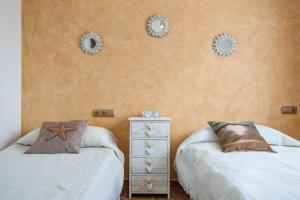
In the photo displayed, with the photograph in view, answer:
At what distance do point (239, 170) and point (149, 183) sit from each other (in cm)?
126

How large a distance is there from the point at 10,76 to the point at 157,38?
1.66 meters

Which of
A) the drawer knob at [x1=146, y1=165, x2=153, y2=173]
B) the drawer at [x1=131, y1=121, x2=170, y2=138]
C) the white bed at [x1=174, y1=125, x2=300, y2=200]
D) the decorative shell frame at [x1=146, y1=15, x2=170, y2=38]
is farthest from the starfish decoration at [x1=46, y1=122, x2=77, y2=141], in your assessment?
the decorative shell frame at [x1=146, y1=15, x2=170, y2=38]

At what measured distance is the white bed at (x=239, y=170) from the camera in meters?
→ 1.40

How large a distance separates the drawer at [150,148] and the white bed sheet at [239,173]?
25 centimetres

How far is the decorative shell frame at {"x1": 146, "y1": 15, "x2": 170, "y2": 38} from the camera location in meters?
3.06

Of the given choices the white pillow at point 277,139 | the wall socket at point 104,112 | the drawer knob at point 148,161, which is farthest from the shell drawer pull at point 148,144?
the white pillow at point 277,139

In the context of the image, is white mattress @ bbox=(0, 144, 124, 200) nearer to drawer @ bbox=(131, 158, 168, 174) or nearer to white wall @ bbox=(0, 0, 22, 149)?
drawer @ bbox=(131, 158, 168, 174)

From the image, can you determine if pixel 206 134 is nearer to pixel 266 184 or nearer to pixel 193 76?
pixel 193 76

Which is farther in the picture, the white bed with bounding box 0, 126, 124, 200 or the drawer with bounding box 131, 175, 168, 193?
the drawer with bounding box 131, 175, 168, 193

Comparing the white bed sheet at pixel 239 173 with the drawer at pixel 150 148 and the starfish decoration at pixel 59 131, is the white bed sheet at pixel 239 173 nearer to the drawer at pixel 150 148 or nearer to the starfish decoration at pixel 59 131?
the drawer at pixel 150 148

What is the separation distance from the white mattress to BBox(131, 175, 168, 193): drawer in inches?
15.3

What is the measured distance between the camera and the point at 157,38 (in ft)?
10.1

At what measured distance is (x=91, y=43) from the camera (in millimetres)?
3074

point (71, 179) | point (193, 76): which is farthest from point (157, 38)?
point (71, 179)
